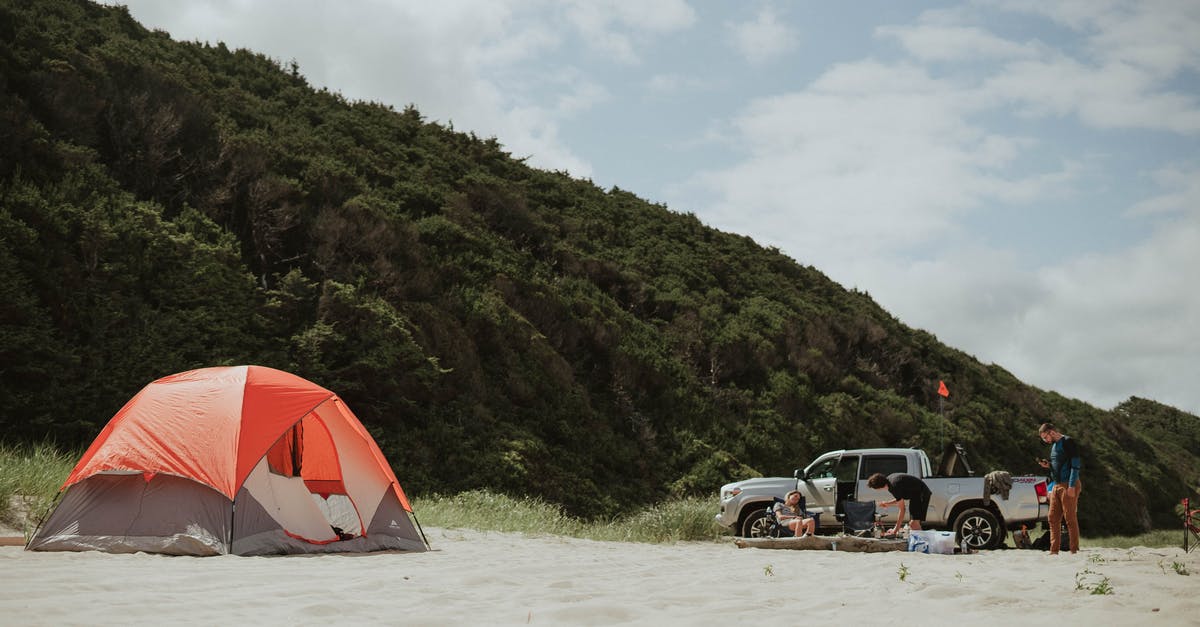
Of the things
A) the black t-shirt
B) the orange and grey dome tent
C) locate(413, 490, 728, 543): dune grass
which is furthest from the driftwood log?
the orange and grey dome tent

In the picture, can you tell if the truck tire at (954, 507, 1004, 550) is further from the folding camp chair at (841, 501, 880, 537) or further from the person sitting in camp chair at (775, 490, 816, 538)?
the person sitting in camp chair at (775, 490, 816, 538)

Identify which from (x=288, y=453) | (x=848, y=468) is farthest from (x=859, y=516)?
(x=288, y=453)

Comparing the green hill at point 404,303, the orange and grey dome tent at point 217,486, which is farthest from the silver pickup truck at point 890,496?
the green hill at point 404,303

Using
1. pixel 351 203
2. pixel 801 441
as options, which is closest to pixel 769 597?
pixel 351 203

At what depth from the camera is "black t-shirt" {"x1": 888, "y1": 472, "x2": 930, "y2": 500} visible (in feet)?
43.7

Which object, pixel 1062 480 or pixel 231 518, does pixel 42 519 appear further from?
pixel 1062 480

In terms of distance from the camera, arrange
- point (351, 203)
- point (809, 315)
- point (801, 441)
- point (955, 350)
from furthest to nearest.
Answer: point (955, 350)
point (809, 315)
point (801, 441)
point (351, 203)

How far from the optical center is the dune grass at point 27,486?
1005 cm

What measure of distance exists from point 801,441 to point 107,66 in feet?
72.7

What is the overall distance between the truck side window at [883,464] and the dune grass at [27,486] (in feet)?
38.2

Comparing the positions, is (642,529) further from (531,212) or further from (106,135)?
(531,212)

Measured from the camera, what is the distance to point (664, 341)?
98.6 ft

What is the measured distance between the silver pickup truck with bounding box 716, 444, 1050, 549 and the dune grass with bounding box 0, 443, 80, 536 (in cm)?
985

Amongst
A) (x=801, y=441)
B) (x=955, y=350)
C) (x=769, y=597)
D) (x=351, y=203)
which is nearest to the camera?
(x=769, y=597)
